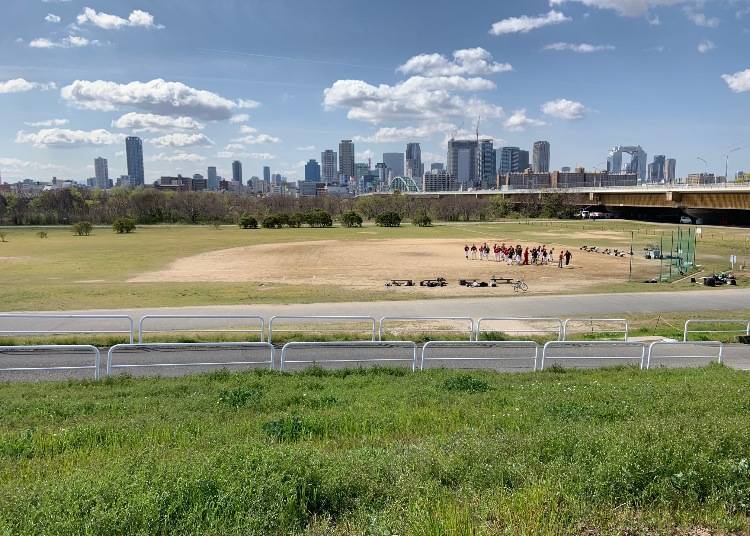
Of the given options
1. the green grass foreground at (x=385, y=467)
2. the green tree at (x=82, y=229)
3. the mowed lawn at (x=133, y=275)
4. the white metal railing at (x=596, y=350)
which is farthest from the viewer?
the green tree at (x=82, y=229)

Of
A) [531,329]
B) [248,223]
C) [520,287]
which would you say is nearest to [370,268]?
[520,287]

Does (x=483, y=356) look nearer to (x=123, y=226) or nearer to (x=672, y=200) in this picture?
(x=123, y=226)

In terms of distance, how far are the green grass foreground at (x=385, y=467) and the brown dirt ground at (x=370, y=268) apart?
2285 centimetres

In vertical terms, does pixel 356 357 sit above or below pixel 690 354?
above

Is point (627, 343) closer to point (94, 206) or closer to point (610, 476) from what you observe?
point (610, 476)

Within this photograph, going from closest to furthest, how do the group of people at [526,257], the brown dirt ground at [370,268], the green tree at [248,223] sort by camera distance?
the brown dirt ground at [370,268] → the group of people at [526,257] → the green tree at [248,223]

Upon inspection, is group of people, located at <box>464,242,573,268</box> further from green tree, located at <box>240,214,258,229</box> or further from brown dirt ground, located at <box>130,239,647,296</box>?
green tree, located at <box>240,214,258,229</box>

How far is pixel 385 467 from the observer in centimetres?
513

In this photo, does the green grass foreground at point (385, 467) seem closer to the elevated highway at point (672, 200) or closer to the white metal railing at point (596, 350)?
the white metal railing at point (596, 350)

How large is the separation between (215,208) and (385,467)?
11917 cm

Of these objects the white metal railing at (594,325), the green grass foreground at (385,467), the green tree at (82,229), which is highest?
the green grass foreground at (385,467)

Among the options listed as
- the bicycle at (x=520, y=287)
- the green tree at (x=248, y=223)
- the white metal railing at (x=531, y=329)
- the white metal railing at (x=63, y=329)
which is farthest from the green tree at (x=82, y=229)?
the white metal railing at (x=531, y=329)

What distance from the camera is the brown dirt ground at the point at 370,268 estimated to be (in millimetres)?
34844

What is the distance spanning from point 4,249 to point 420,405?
62.1 metres
